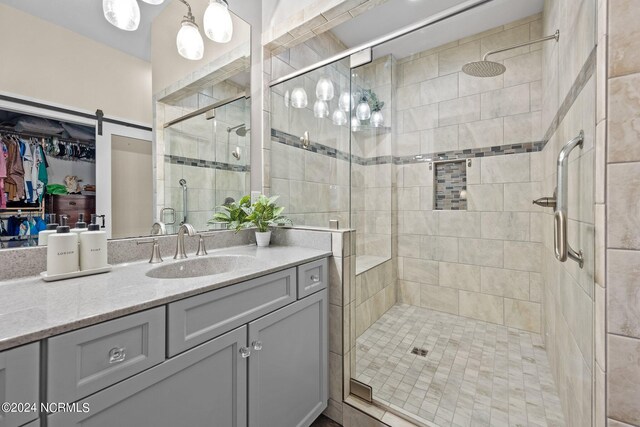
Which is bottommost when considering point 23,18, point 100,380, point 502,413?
point 502,413

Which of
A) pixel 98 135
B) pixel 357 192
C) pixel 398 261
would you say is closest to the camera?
pixel 98 135

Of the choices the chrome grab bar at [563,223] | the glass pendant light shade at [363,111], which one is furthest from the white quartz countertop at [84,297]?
the glass pendant light shade at [363,111]

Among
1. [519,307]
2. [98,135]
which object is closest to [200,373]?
[98,135]

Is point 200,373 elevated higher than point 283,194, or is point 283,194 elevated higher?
point 283,194

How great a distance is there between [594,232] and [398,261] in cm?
185

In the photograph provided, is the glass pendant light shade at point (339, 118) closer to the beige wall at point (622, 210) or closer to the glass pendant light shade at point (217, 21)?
the glass pendant light shade at point (217, 21)

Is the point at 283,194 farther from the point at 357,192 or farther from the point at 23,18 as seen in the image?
the point at 23,18

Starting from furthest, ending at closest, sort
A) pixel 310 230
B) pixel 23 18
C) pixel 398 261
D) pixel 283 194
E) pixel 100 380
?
pixel 398 261 < pixel 283 194 < pixel 310 230 < pixel 23 18 < pixel 100 380

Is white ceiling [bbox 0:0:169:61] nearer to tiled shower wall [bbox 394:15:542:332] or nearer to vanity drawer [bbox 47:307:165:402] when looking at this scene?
vanity drawer [bbox 47:307:165:402]

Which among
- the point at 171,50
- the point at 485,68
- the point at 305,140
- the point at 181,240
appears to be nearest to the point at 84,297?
the point at 181,240

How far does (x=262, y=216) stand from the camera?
170cm

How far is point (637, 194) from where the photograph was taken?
710 mm

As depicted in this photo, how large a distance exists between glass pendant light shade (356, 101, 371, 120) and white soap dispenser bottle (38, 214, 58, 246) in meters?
2.06

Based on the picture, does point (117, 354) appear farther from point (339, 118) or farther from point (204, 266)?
point (339, 118)
